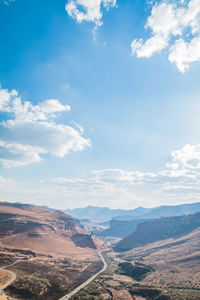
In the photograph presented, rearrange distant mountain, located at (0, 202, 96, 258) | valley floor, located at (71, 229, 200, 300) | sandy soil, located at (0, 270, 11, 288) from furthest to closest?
distant mountain, located at (0, 202, 96, 258)
sandy soil, located at (0, 270, 11, 288)
valley floor, located at (71, 229, 200, 300)

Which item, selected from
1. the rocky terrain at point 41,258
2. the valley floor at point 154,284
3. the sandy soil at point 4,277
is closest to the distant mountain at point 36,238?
the rocky terrain at point 41,258

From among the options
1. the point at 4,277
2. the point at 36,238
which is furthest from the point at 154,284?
the point at 36,238

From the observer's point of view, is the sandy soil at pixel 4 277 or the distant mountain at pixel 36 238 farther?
the distant mountain at pixel 36 238

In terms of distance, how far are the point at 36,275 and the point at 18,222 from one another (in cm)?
6850

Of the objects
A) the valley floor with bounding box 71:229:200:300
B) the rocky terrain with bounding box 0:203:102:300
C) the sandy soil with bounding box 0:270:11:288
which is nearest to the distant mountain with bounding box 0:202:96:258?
the rocky terrain with bounding box 0:203:102:300

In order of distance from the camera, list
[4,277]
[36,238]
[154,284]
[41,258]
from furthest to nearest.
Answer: [36,238]
[41,258]
[154,284]
[4,277]

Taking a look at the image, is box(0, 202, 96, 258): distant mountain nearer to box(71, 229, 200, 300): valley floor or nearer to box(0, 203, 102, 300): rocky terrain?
box(0, 203, 102, 300): rocky terrain

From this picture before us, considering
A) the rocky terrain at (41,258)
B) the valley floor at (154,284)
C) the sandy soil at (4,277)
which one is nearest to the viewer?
the valley floor at (154,284)

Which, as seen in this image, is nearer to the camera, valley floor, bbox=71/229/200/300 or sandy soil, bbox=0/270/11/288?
valley floor, bbox=71/229/200/300

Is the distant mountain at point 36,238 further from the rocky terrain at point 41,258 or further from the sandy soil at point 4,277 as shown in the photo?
the sandy soil at point 4,277

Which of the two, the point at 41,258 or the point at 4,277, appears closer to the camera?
the point at 4,277

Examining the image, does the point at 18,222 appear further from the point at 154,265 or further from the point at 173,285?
the point at 173,285

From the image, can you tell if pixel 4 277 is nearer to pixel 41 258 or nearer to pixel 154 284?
pixel 41 258

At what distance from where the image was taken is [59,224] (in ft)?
538
